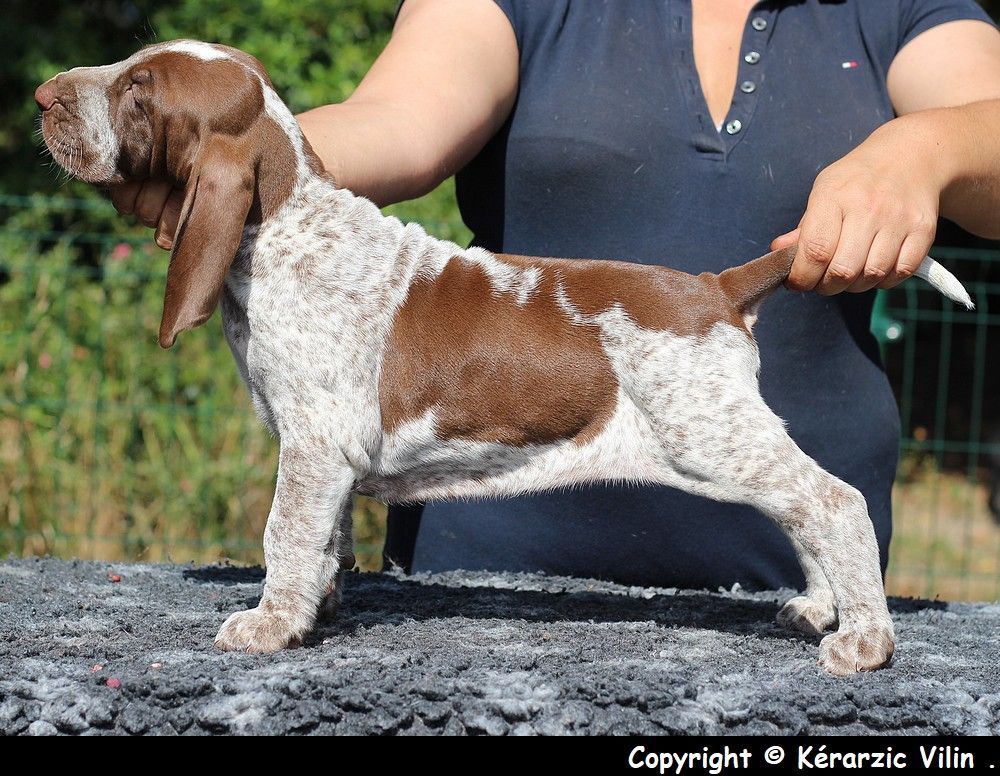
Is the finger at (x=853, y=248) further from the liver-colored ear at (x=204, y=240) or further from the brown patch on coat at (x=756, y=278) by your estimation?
the liver-colored ear at (x=204, y=240)

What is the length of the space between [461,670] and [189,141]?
1262 millimetres

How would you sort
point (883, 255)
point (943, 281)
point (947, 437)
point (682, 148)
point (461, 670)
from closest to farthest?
point (461, 670), point (883, 255), point (943, 281), point (682, 148), point (947, 437)

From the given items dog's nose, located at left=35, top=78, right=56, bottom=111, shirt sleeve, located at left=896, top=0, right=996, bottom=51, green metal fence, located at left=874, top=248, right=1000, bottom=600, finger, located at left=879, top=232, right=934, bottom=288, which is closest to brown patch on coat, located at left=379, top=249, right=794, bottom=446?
finger, located at left=879, top=232, right=934, bottom=288

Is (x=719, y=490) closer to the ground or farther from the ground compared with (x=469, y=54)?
closer to the ground

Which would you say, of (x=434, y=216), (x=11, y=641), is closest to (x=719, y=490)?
(x=11, y=641)

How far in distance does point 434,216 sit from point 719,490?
5.21 m

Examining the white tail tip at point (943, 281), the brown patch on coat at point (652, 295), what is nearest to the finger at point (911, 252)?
the white tail tip at point (943, 281)

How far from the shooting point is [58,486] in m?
6.34

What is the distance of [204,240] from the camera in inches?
99.4

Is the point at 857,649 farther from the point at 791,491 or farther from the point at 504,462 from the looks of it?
the point at 504,462

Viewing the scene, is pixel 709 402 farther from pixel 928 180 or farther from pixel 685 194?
pixel 685 194

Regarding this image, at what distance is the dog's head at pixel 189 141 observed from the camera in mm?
2533

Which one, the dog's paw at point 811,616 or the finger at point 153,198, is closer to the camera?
the finger at point 153,198

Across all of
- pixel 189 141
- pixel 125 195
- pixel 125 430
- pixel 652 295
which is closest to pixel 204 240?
pixel 189 141
